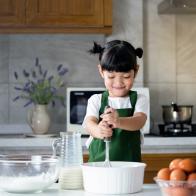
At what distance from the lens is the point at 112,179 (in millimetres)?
1302

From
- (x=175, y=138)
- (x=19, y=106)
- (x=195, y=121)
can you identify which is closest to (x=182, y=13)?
(x=195, y=121)

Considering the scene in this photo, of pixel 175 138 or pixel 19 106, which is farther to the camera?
pixel 19 106

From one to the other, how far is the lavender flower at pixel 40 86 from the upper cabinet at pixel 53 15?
325 millimetres

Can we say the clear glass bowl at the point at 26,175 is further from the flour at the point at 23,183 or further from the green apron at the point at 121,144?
the green apron at the point at 121,144

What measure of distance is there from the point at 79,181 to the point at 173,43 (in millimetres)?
2083

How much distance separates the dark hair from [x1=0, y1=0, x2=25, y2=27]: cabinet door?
1.39 meters

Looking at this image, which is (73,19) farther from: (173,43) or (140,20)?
(173,43)

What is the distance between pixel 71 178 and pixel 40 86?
166 cm

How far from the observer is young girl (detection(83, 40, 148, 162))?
5.11 ft

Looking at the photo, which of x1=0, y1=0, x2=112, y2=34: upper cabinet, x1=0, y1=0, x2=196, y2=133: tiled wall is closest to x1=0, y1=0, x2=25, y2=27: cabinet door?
x1=0, y1=0, x2=112, y2=34: upper cabinet

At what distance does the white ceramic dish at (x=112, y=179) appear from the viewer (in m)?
1.30

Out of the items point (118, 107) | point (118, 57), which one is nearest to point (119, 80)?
point (118, 57)

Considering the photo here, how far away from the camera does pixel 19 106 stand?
3.28 meters

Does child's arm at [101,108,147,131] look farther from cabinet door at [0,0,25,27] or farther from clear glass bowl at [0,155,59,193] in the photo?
cabinet door at [0,0,25,27]
